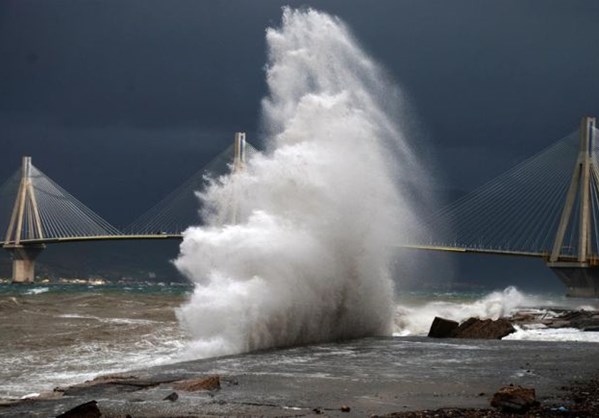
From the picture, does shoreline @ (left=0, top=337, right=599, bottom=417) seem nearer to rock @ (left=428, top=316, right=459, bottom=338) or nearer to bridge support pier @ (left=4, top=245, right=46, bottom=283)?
rock @ (left=428, top=316, right=459, bottom=338)

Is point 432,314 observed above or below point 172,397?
above

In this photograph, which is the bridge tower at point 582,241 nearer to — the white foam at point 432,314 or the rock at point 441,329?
the white foam at point 432,314

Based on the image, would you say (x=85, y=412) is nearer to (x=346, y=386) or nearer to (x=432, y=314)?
(x=346, y=386)

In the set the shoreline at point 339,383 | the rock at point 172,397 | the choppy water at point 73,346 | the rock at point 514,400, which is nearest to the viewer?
the rock at point 514,400

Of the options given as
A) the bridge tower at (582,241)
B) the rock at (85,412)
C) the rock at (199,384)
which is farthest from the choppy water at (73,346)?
the bridge tower at (582,241)

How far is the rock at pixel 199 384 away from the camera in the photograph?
462 inches

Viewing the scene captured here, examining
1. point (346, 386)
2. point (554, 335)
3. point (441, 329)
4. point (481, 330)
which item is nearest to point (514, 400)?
point (346, 386)

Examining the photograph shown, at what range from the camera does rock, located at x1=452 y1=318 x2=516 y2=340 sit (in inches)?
869

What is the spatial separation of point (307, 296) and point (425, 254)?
6255cm

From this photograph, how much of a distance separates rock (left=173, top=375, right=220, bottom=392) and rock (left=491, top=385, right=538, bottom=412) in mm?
3562

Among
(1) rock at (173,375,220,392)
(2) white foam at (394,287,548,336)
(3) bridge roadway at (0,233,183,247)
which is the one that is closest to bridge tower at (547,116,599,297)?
(2) white foam at (394,287,548,336)

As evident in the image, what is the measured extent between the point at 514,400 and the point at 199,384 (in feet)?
13.0

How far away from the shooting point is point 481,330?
2233cm

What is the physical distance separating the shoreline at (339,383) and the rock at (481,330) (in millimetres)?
3978
